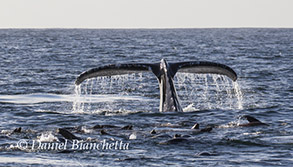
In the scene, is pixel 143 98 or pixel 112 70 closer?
pixel 112 70

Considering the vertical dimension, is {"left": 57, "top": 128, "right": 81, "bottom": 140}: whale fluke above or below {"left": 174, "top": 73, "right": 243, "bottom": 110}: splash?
below

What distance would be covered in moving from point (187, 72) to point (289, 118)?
265 centimetres

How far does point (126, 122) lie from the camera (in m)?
15.4

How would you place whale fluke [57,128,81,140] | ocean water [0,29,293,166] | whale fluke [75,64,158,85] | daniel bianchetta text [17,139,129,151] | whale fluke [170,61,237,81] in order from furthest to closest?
whale fluke [170,61,237,81] < whale fluke [75,64,158,85] < whale fluke [57,128,81,140] < daniel bianchetta text [17,139,129,151] < ocean water [0,29,293,166]

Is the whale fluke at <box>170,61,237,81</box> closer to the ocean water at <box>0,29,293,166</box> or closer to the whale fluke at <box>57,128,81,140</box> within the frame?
the ocean water at <box>0,29,293,166</box>

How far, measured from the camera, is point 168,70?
15.8 m

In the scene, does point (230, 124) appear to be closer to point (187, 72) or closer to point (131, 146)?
point (187, 72)

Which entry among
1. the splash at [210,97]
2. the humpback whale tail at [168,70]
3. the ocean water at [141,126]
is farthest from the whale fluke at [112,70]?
the splash at [210,97]

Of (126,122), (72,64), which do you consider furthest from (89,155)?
(72,64)

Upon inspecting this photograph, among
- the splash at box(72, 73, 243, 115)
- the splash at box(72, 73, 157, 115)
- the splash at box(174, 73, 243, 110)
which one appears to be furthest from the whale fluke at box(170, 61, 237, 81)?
the splash at box(174, 73, 243, 110)

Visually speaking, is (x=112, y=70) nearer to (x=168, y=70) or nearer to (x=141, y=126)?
(x=141, y=126)

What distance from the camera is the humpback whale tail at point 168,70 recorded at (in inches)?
585

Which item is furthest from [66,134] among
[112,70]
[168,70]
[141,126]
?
[168,70]

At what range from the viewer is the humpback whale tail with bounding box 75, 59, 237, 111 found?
1485cm
